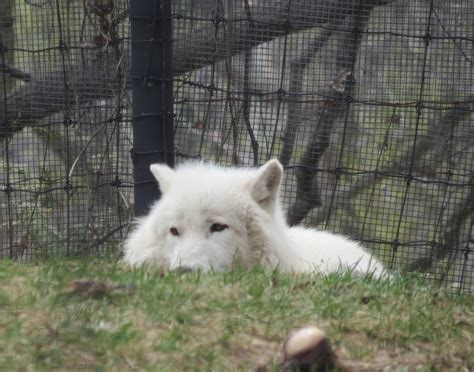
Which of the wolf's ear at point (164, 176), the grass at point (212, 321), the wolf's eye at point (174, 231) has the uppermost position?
the grass at point (212, 321)

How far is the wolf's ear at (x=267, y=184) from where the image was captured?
605 centimetres

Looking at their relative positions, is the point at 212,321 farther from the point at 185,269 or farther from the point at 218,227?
the point at 218,227

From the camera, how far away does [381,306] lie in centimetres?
407

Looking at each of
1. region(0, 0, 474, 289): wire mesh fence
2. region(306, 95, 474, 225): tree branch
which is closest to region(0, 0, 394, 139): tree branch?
region(0, 0, 474, 289): wire mesh fence

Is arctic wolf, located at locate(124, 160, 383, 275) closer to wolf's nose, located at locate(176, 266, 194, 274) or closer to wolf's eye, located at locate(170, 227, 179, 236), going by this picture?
wolf's eye, located at locate(170, 227, 179, 236)

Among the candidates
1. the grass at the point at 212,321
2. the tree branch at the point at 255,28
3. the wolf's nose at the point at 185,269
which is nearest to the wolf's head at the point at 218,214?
the wolf's nose at the point at 185,269

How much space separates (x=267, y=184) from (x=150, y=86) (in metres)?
1.67

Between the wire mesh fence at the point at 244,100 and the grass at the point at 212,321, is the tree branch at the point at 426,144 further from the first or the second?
the grass at the point at 212,321

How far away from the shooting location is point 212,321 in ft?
12.0

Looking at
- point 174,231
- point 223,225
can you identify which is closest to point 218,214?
point 223,225

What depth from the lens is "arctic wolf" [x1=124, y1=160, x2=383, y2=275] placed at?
19.3ft

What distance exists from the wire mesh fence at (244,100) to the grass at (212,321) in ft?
10.4

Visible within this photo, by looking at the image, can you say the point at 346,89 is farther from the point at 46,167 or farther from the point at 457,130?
the point at 46,167

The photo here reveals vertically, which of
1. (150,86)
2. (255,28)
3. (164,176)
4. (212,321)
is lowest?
(164,176)
